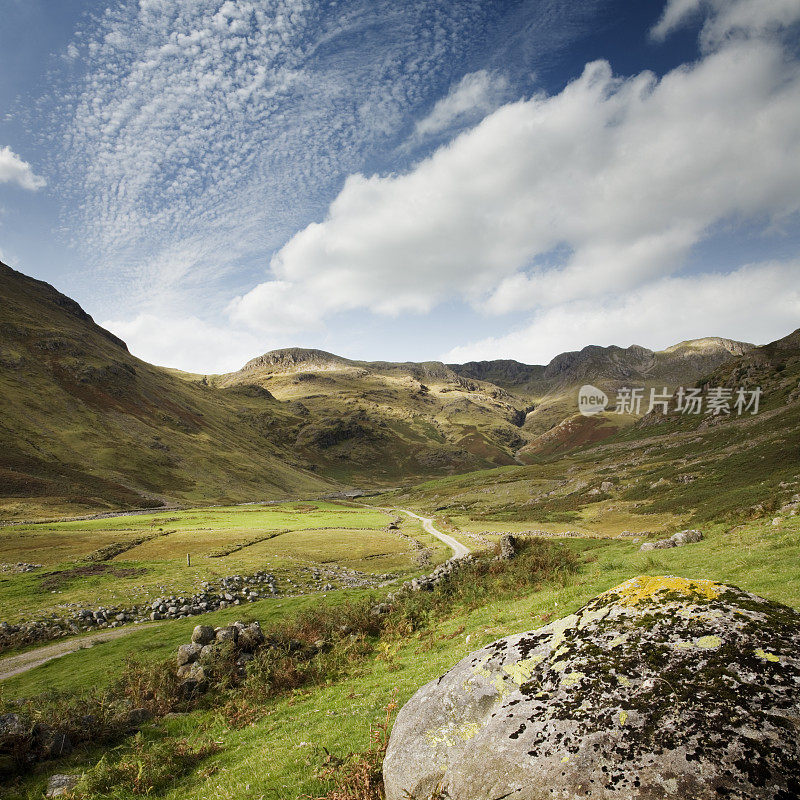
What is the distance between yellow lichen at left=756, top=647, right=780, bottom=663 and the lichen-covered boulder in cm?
3

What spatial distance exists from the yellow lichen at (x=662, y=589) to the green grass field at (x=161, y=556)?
40.5 metres

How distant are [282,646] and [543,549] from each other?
19665 mm

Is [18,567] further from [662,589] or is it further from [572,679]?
[662,589]

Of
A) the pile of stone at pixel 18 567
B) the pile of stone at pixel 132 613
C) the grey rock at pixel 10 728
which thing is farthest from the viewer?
the pile of stone at pixel 18 567

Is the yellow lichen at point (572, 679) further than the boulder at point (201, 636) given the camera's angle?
No

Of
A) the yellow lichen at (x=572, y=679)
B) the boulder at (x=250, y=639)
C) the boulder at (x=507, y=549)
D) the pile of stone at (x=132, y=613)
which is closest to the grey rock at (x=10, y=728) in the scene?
the boulder at (x=250, y=639)

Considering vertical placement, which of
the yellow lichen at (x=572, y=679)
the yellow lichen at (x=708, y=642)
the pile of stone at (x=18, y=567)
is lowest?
the pile of stone at (x=18, y=567)

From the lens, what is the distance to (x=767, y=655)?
5.21 m

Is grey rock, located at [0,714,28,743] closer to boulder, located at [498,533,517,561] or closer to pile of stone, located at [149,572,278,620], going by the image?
pile of stone, located at [149,572,278,620]

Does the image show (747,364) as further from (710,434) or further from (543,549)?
(543,549)

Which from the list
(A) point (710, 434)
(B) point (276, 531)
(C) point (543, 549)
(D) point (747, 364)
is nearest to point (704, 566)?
(C) point (543, 549)

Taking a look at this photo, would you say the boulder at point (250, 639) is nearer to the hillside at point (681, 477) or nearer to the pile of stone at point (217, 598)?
the pile of stone at point (217, 598)

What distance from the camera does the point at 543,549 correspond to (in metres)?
31.0

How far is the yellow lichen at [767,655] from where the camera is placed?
511 cm
